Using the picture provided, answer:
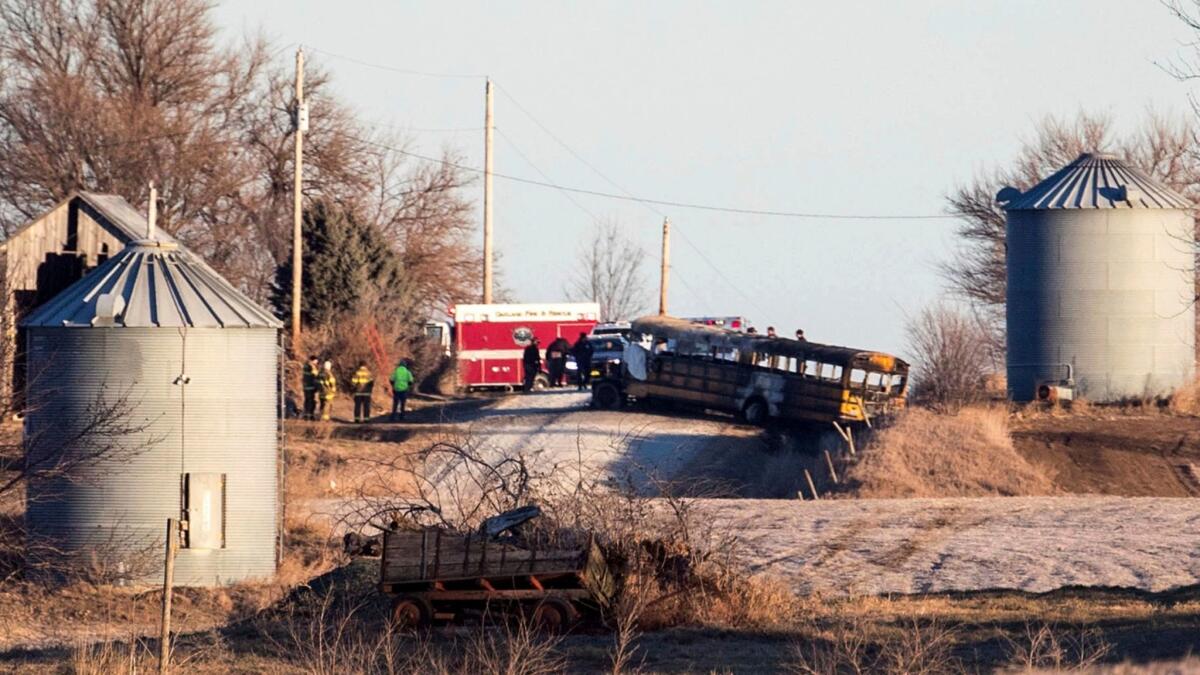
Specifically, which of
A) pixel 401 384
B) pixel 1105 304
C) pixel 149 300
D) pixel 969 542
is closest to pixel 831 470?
pixel 969 542

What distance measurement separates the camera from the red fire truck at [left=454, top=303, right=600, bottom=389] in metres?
53.8

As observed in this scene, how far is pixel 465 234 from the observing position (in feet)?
234

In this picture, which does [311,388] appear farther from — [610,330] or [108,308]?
[108,308]

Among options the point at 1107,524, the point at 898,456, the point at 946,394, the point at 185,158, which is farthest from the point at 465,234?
the point at 1107,524

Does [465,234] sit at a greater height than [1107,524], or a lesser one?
greater

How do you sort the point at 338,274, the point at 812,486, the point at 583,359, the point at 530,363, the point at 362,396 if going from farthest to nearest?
1. the point at 338,274
2. the point at 530,363
3. the point at 583,359
4. the point at 362,396
5. the point at 812,486

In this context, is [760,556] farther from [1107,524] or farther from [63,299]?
[63,299]

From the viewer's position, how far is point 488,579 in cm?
1745

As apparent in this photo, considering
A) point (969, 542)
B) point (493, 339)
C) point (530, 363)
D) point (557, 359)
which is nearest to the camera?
point (969, 542)

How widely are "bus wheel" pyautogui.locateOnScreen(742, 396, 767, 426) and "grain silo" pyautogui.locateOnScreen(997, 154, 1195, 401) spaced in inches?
236

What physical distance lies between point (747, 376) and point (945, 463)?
8.47 meters

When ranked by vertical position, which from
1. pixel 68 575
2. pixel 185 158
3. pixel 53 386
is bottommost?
pixel 68 575

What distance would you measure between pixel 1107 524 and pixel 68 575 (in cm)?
1551

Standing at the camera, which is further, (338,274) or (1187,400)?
(338,274)
